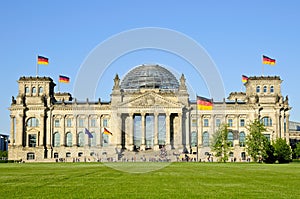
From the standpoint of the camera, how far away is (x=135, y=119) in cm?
13512

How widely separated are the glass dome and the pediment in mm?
9155

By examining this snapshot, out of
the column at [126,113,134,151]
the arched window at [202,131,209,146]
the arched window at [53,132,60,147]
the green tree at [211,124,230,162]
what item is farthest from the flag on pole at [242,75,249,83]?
the arched window at [53,132,60,147]

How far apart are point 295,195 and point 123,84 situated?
120 m

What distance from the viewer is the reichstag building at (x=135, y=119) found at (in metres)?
132

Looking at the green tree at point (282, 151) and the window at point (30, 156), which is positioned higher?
the green tree at point (282, 151)

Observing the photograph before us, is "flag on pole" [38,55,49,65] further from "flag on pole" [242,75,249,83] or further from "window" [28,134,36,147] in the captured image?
"flag on pole" [242,75,249,83]

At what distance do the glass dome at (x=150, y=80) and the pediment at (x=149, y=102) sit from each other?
9155 mm

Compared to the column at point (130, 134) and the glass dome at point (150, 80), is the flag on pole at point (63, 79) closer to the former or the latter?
the glass dome at point (150, 80)

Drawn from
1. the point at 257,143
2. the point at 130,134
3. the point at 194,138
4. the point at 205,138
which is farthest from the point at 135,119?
the point at 257,143

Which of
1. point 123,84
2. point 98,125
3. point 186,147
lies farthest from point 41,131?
point 186,147

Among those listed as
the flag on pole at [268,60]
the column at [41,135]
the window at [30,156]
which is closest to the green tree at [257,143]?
the flag on pole at [268,60]

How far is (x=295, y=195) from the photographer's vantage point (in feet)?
82.8

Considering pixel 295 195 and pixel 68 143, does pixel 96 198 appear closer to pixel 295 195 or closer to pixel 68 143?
pixel 295 195

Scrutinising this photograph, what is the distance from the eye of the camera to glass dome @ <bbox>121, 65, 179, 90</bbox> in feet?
461
